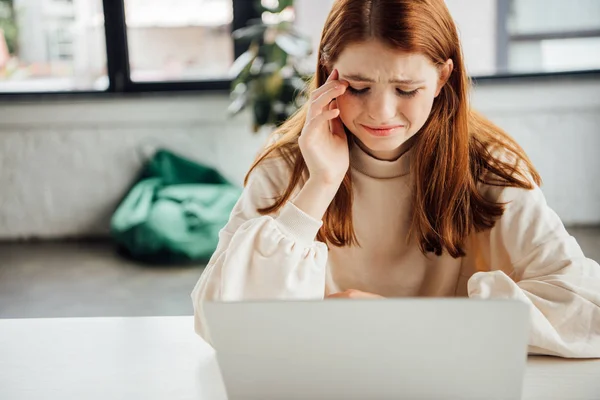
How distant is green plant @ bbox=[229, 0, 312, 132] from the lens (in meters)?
3.21

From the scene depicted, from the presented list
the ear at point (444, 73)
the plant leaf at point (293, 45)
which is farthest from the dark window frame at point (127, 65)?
the ear at point (444, 73)

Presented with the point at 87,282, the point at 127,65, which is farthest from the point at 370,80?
the point at 127,65

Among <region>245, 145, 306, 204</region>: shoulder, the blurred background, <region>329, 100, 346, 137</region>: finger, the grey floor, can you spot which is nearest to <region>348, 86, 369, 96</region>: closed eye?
<region>329, 100, 346, 137</region>: finger

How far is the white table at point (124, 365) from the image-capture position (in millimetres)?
841

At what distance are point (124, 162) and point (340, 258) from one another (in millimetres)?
2696

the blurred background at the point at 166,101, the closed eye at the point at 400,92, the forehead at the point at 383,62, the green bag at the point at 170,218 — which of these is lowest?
the green bag at the point at 170,218

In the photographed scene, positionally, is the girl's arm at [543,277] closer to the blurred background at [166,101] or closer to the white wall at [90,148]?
the blurred background at [166,101]

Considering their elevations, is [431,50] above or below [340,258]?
above

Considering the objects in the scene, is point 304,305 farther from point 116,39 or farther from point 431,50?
point 116,39

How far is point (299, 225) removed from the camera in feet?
3.64

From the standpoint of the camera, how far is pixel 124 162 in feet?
12.4

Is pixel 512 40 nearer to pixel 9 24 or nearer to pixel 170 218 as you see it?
pixel 170 218

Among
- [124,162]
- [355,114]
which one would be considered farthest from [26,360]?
[124,162]

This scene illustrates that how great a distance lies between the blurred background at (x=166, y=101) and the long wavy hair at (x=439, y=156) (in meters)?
2.28
